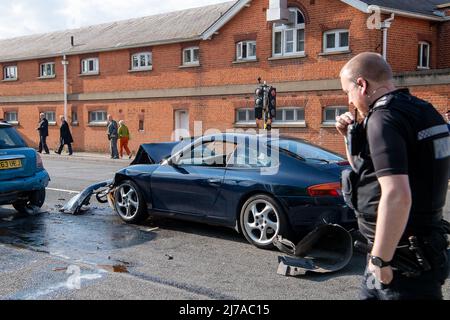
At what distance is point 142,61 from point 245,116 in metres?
6.64

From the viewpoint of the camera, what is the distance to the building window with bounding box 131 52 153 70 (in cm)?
2475

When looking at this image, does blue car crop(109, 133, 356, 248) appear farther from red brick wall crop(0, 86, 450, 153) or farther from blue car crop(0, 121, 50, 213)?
red brick wall crop(0, 86, 450, 153)

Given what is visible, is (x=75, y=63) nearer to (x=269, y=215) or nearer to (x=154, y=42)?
(x=154, y=42)

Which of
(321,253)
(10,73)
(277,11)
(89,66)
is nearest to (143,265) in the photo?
(321,253)

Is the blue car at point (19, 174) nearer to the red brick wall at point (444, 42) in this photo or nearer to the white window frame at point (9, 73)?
the red brick wall at point (444, 42)

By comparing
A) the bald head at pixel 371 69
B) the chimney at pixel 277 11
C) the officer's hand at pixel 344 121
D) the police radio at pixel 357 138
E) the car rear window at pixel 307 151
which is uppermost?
the chimney at pixel 277 11

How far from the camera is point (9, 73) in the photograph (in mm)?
31516

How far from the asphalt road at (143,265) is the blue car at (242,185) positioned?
31 cm

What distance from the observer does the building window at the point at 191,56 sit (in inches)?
904

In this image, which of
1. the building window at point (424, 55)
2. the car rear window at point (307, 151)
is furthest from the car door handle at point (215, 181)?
the building window at point (424, 55)

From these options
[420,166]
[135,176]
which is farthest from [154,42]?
[420,166]

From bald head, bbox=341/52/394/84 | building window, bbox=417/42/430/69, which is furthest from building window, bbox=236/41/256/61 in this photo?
bald head, bbox=341/52/394/84

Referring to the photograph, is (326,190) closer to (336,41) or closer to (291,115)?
(336,41)

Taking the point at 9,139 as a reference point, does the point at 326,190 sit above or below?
below
